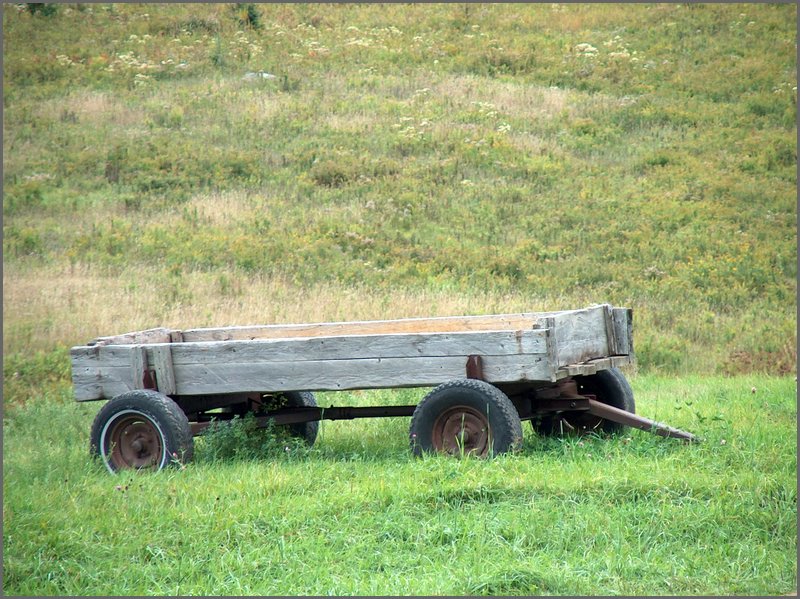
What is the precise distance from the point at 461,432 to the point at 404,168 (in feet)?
60.7

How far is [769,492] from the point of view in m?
5.73

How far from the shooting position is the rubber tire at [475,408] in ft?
21.5

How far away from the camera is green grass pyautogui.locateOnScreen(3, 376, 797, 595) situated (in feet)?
15.5

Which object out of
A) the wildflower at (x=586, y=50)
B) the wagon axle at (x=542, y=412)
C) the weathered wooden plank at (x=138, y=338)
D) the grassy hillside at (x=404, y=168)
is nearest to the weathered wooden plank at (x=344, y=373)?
the wagon axle at (x=542, y=412)

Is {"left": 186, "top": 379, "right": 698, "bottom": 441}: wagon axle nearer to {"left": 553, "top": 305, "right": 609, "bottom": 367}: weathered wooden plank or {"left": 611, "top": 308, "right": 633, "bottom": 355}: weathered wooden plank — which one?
{"left": 553, "top": 305, "right": 609, "bottom": 367}: weathered wooden plank

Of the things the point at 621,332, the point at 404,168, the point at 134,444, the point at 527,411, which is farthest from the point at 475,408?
the point at 404,168

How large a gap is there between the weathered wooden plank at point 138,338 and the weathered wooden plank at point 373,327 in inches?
9.1

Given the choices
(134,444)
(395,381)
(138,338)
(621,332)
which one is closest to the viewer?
(395,381)

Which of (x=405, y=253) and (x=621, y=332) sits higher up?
(x=405, y=253)

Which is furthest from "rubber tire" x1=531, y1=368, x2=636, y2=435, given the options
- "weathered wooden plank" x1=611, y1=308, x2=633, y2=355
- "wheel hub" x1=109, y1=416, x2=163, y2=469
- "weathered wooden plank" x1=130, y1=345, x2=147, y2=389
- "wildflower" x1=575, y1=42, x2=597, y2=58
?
"wildflower" x1=575, y1=42, x2=597, y2=58

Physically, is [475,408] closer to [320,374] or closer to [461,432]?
[461,432]

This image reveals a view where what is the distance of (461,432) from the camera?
674 centimetres

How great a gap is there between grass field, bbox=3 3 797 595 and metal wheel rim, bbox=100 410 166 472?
411 mm

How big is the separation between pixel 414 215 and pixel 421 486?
645 inches
